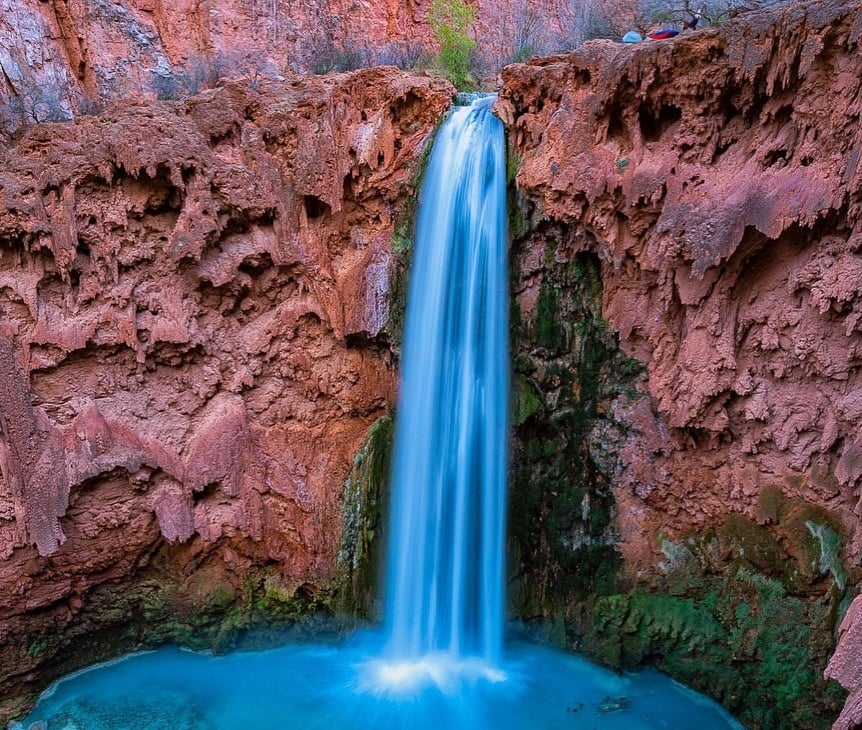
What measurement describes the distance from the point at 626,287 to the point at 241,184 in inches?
176

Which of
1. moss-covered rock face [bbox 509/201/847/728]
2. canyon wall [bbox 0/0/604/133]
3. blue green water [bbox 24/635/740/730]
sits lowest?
blue green water [bbox 24/635/740/730]

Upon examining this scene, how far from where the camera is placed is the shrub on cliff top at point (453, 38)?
10586 mm

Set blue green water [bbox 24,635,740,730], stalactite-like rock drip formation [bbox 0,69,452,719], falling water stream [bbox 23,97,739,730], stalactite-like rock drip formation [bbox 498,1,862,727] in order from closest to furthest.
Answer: stalactite-like rock drip formation [bbox 498,1,862,727] < blue green water [bbox 24,635,740,730] < stalactite-like rock drip formation [bbox 0,69,452,719] < falling water stream [bbox 23,97,739,730]

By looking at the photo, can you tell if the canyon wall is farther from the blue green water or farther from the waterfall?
the blue green water

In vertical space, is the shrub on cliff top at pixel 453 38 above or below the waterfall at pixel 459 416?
above

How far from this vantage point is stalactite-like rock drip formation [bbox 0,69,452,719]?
22.6 ft

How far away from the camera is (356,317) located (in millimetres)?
7742

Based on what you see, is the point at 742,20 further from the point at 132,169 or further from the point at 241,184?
the point at 132,169

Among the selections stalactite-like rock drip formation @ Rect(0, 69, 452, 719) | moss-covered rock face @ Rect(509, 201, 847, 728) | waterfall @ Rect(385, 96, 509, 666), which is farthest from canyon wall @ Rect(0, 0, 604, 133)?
moss-covered rock face @ Rect(509, 201, 847, 728)

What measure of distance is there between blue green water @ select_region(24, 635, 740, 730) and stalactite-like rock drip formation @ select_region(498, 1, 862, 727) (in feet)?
1.54

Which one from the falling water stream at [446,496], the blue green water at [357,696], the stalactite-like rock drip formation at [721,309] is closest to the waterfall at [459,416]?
the falling water stream at [446,496]

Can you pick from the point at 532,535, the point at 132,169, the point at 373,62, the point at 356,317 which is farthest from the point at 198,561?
the point at 373,62

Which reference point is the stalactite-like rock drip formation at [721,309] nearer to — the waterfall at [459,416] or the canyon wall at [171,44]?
the waterfall at [459,416]

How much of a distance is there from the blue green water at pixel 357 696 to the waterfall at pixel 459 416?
0.56 m
